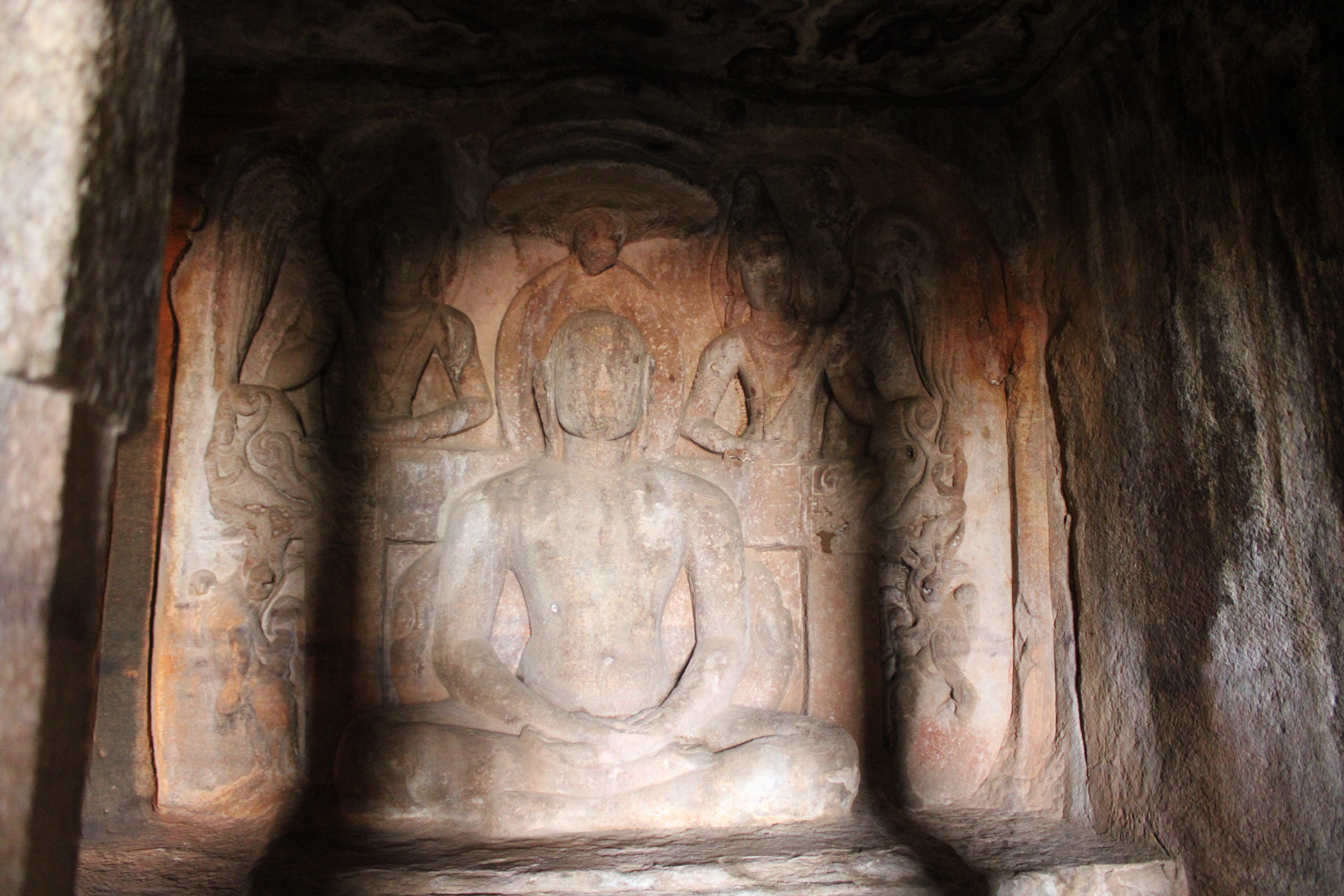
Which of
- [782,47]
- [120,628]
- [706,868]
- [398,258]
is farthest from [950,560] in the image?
[120,628]

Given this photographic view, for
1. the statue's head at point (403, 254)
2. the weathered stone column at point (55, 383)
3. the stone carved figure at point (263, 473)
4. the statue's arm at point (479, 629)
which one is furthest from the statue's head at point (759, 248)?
the weathered stone column at point (55, 383)

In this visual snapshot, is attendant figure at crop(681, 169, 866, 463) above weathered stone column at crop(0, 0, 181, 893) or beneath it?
above

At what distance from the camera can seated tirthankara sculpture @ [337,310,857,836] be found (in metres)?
3.03

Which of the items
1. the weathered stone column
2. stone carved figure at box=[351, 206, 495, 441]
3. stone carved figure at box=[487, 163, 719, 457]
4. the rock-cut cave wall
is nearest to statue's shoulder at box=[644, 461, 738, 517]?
stone carved figure at box=[487, 163, 719, 457]

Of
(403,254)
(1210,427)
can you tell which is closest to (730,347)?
(403,254)

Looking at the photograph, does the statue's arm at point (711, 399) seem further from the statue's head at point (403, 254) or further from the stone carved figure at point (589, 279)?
the statue's head at point (403, 254)

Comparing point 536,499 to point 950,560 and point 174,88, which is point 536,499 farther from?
point 174,88

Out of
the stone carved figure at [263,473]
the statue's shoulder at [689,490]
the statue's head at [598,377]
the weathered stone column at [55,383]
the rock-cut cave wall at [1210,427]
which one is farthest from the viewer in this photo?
the statue's shoulder at [689,490]

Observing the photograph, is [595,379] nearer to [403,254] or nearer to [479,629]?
[403,254]

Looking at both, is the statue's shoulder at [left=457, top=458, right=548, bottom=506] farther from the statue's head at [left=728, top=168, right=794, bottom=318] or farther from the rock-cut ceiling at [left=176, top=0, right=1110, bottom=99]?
the rock-cut ceiling at [left=176, top=0, right=1110, bottom=99]

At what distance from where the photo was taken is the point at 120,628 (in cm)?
319

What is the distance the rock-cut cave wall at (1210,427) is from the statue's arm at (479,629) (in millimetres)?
1692

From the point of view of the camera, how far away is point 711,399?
370 centimetres

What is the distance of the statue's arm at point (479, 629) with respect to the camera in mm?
3119
